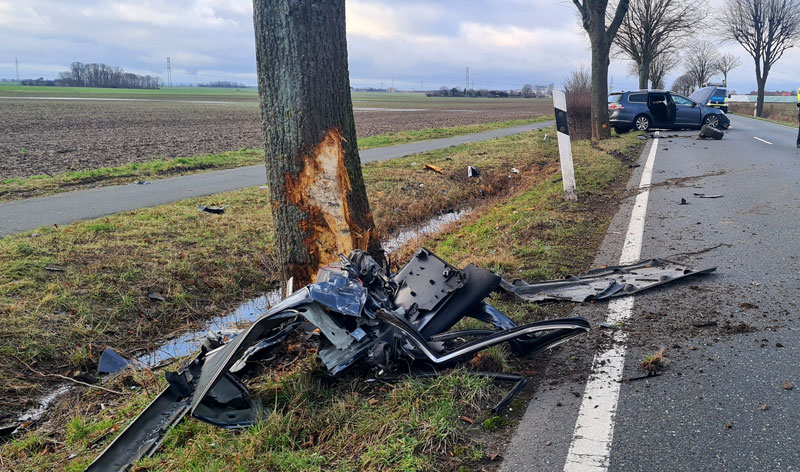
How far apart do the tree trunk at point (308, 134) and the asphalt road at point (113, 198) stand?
5.19 meters

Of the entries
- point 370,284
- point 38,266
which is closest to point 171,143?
point 38,266

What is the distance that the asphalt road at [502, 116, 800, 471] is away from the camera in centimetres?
235

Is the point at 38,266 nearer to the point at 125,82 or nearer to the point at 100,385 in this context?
the point at 100,385

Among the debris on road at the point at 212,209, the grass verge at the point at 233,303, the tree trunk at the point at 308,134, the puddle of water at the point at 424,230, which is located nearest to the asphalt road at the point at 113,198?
the grass verge at the point at 233,303

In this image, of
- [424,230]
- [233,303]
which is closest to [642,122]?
[424,230]

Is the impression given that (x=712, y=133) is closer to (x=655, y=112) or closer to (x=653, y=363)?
(x=655, y=112)

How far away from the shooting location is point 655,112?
69.6 ft

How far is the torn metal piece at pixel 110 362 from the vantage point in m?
4.66

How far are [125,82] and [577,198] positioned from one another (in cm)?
13684

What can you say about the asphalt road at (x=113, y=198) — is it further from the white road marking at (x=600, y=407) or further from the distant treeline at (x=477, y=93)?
the distant treeline at (x=477, y=93)

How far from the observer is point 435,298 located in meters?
3.45

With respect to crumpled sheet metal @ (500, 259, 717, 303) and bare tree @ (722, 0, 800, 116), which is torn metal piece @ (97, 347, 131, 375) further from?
bare tree @ (722, 0, 800, 116)

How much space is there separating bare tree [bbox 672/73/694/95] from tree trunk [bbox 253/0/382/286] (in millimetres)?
87986

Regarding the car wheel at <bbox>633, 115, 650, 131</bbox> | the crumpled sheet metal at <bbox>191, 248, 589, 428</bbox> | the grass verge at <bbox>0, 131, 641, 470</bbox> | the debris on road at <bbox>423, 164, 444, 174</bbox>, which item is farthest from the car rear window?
the crumpled sheet metal at <bbox>191, 248, 589, 428</bbox>
